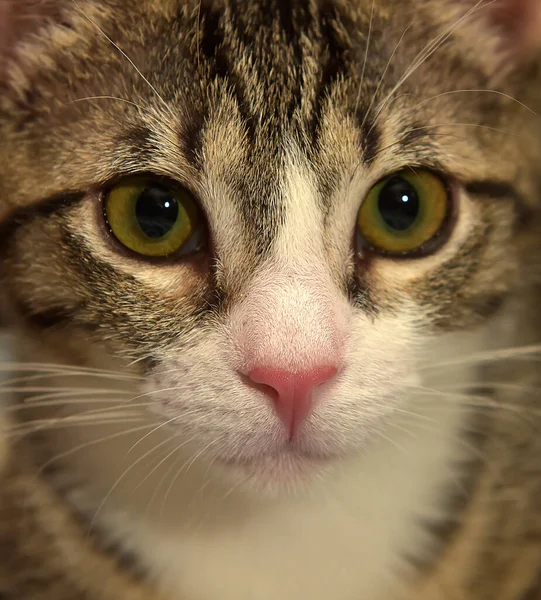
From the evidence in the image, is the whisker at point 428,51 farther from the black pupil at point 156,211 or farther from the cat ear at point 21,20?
the cat ear at point 21,20

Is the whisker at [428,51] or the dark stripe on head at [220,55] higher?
the whisker at [428,51]

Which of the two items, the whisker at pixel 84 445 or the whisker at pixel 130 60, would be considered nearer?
the whisker at pixel 130 60

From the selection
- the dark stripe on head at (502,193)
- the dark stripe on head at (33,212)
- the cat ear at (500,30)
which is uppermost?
the cat ear at (500,30)

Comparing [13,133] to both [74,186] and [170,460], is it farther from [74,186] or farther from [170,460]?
[170,460]

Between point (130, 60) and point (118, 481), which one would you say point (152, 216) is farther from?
point (118, 481)

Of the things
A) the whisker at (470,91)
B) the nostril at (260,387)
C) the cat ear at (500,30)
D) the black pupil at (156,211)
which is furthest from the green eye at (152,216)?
the cat ear at (500,30)

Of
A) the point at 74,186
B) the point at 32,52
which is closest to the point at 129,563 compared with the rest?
the point at 74,186

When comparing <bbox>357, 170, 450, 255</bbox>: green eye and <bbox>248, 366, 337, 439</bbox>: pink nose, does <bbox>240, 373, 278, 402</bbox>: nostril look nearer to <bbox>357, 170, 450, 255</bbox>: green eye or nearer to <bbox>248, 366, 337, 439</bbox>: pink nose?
<bbox>248, 366, 337, 439</bbox>: pink nose
